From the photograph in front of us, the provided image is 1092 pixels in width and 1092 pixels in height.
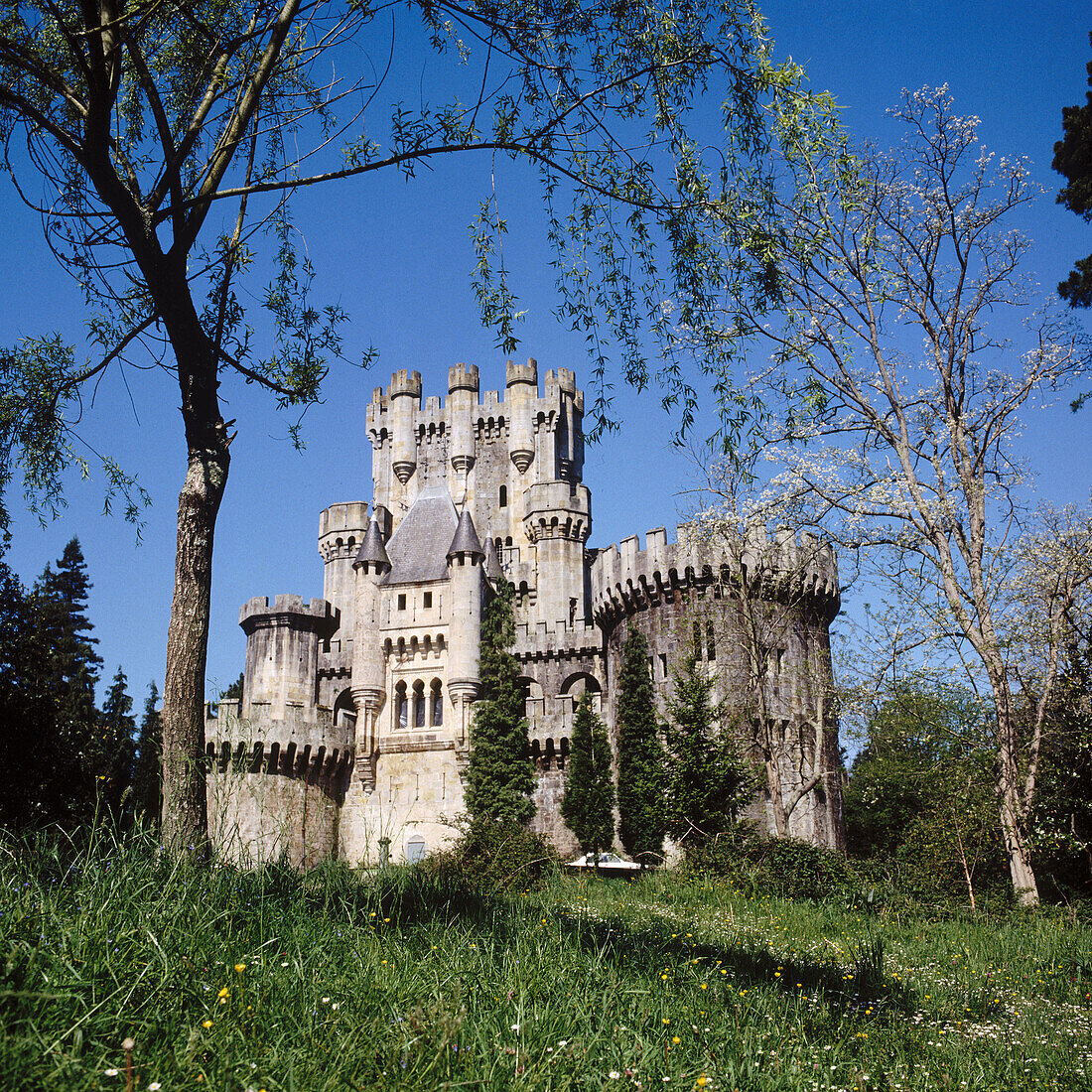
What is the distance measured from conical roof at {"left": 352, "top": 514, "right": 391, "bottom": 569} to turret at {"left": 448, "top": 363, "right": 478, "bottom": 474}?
239 inches

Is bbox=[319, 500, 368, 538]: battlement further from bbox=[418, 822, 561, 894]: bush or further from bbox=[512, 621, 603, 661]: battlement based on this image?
bbox=[418, 822, 561, 894]: bush

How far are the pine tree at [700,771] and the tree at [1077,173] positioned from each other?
15.4 meters

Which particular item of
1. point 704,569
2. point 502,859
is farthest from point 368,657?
point 502,859

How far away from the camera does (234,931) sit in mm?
6234

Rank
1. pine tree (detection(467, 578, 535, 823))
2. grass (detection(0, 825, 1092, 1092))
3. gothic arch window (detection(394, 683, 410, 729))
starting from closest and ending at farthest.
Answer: grass (detection(0, 825, 1092, 1092)) → pine tree (detection(467, 578, 535, 823)) → gothic arch window (detection(394, 683, 410, 729))

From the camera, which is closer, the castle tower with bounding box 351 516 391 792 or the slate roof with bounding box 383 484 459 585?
the castle tower with bounding box 351 516 391 792

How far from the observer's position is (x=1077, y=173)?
20578 mm

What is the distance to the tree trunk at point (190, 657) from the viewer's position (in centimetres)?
812

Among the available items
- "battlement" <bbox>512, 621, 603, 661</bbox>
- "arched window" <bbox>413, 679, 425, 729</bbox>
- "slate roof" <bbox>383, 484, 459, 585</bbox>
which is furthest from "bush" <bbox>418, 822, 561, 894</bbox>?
"slate roof" <bbox>383, 484, 459, 585</bbox>

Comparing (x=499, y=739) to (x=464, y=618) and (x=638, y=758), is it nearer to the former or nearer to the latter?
(x=464, y=618)

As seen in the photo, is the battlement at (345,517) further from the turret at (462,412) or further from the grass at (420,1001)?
the grass at (420,1001)

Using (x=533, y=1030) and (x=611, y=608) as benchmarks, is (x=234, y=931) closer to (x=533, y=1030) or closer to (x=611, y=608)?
(x=533, y=1030)

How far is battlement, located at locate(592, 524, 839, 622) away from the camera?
3231 centimetres

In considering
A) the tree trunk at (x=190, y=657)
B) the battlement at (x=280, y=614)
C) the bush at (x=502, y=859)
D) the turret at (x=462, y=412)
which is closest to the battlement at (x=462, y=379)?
the turret at (x=462, y=412)
